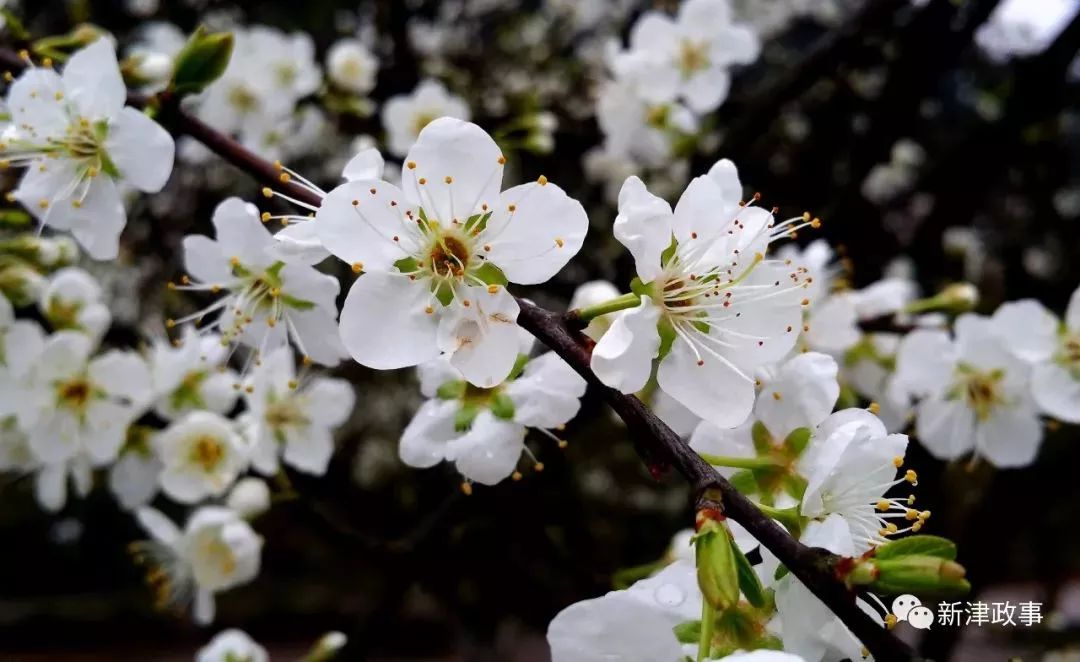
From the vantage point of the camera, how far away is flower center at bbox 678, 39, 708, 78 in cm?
163

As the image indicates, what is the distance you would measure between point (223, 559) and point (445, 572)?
0.42m

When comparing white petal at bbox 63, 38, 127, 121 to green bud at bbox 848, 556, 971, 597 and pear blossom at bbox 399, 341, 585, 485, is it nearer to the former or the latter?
pear blossom at bbox 399, 341, 585, 485

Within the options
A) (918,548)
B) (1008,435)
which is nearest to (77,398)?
(918,548)

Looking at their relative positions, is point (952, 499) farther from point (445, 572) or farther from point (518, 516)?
point (518, 516)

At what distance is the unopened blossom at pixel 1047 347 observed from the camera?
Answer: 42.5 inches

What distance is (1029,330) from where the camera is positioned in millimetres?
1102

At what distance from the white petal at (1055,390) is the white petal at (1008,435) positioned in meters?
0.05

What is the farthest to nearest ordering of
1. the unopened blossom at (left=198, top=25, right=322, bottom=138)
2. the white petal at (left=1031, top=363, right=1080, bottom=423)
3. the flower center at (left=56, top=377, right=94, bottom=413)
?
the unopened blossom at (left=198, top=25, right=322, bottom=138) → the flower center at (left=56, top=377, right=94, bottom=413) → the white petal at (left=1031, top=363, right=1080, bottom=423)

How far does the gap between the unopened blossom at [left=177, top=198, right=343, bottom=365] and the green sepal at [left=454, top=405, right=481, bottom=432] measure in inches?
5.6

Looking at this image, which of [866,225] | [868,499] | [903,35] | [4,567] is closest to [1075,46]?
[903,35]

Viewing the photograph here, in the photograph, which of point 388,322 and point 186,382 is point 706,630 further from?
point 186,382

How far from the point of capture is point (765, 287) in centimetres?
70

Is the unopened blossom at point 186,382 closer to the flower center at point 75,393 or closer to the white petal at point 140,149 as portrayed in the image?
the flower center at point 75,393

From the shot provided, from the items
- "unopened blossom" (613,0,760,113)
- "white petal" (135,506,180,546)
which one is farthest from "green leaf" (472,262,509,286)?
"unopened blossom" (613,0,760,113)
